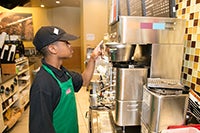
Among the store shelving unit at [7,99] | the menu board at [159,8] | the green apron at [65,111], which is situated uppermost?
the menu board at [159,8]

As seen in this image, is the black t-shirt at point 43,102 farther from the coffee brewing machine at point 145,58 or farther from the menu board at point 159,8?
the menu board at point 159,8

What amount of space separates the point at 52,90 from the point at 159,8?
854 millimetres

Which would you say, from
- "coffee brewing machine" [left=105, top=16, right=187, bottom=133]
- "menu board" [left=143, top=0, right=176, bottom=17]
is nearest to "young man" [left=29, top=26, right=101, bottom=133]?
"coffee brewing machine" [left=105, top=16, right=187, bottom=133]

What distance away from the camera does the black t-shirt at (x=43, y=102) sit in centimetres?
105

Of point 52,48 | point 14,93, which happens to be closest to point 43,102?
point 52,48

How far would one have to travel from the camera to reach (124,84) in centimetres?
100

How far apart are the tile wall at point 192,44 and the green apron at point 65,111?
0.84 metres

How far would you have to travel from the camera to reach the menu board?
3.38ft

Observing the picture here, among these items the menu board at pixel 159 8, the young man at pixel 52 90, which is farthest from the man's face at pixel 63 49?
the menu board at pixel 159 8

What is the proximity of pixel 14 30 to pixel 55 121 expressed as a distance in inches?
229

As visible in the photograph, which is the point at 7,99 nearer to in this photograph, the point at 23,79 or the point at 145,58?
the point at 23,79

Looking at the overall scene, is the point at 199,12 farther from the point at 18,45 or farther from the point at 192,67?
the point at 18,45

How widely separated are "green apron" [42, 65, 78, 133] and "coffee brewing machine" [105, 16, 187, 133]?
40 cm

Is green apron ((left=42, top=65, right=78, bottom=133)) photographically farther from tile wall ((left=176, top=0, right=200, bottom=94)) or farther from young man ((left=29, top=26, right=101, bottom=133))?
tile wall ((left=176, top=0, right=200, bottom=94))
